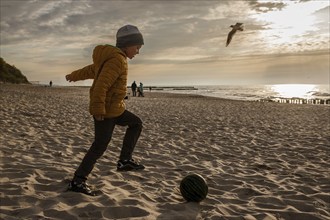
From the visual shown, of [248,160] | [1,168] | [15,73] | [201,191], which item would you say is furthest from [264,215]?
[15,73]

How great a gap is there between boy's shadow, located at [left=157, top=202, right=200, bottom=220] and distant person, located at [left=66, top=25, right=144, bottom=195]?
989 millimetres

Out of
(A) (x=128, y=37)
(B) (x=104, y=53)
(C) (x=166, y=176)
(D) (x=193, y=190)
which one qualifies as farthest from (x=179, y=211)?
(A) (x=128, y=37)

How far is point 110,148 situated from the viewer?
7.85 meters

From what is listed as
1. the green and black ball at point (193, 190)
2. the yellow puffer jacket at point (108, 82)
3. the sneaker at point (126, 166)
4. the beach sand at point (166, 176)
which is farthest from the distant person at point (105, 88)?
the green and black ball at point (193, 190)

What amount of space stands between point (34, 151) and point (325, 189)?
17.6 ft

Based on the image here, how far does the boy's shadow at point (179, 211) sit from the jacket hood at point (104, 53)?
6.27ft

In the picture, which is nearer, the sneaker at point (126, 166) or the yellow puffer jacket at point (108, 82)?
the yellow puffer jacket at point (108, 82)

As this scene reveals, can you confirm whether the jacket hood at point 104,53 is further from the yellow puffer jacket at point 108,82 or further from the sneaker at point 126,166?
the sneaker at point 126,166

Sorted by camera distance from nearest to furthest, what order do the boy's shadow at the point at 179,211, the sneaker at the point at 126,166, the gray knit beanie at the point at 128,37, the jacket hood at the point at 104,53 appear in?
the boy's shadow at the point at 179,211
the jacket hood at the point at 104,53
the gray knit beanie at the point at 128,37
the sneaker at the point at 126,166

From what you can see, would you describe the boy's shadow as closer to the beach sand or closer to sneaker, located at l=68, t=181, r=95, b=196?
the beach sand

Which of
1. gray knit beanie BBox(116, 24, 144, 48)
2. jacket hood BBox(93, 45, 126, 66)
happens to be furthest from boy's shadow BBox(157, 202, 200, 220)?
gray knit beanie BBox(116, 24, 144, 48)

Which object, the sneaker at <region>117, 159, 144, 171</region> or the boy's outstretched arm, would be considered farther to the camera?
the sneaker at <region>117, 159, 144, 171</region>

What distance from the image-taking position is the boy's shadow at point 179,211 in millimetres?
3766

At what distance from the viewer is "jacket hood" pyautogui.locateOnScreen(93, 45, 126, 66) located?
4.21 m
